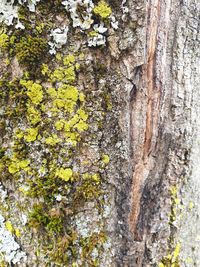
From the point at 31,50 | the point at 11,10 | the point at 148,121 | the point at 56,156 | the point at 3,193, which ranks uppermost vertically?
the point at 11,10

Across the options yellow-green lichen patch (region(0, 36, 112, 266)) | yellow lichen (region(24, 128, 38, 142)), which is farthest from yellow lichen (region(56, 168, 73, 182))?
yellow lichen (region(24, 128, 38, 142))

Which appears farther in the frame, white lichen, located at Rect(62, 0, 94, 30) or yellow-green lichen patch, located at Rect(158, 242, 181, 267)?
yellow-green lichen patch, located at Rect(158, 242, 181, 267)

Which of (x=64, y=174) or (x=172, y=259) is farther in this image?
(x=172, y=259)

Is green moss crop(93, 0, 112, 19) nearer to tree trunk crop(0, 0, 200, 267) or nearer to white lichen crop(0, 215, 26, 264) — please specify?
tree trunk crop(0, 0, 200, 267)

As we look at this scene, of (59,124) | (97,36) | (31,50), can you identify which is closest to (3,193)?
(59,124)

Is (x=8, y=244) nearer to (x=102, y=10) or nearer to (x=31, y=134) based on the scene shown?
(x=31, y=134)

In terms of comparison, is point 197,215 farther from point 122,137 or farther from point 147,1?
point 147,1

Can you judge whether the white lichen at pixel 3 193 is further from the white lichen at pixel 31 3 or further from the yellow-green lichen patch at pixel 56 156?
the white lichen at pixel 31 3
